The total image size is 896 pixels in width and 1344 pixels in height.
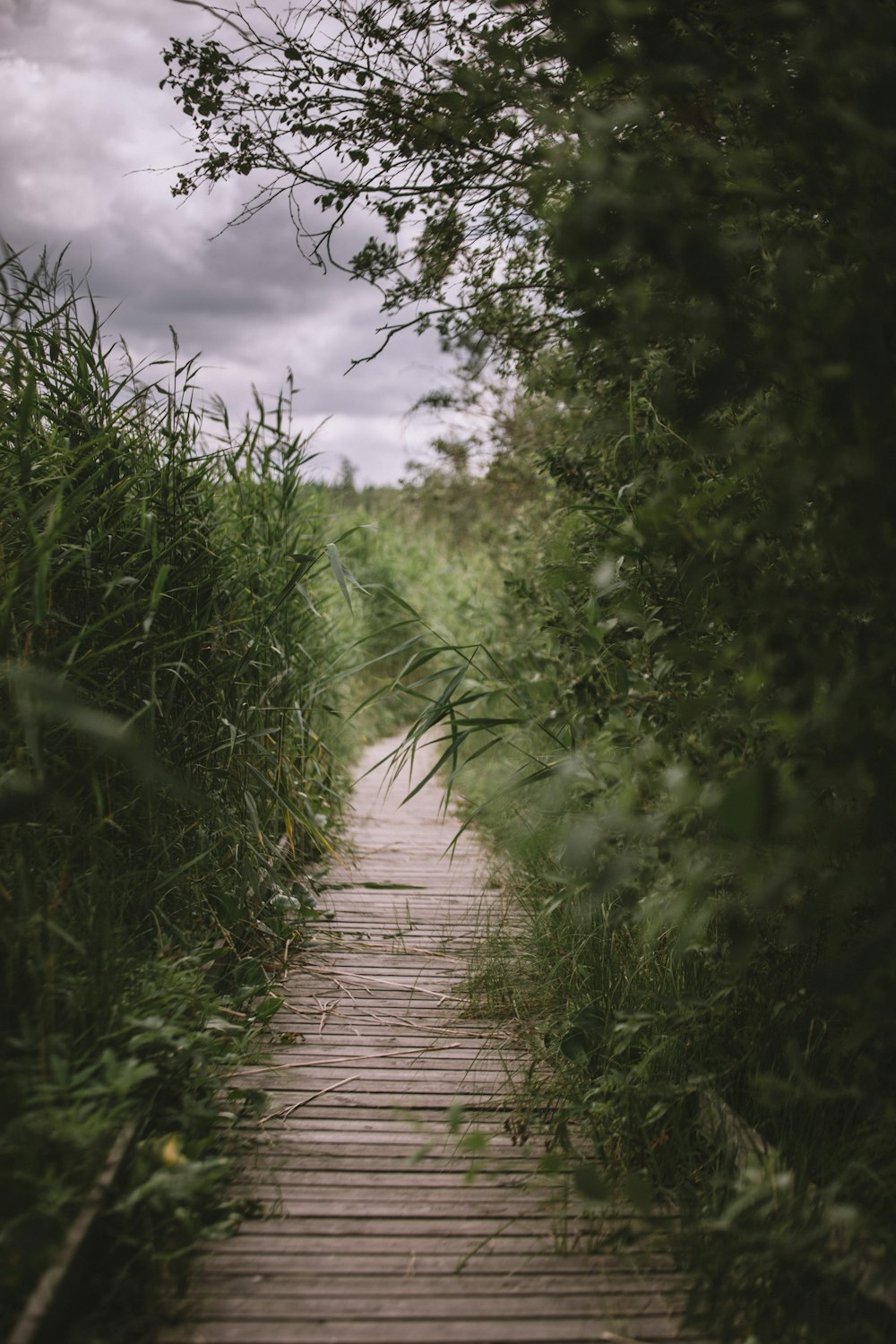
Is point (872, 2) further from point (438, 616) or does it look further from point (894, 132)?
point (438, 616)

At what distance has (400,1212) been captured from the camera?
212cm

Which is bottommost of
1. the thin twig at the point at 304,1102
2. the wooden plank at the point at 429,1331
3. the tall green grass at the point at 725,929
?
the wooden plank at the point at 429,1331

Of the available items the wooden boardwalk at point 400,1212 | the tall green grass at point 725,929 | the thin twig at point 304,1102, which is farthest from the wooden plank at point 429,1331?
the thin twig at point 304,1102

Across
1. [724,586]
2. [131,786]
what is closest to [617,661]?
[724,586]

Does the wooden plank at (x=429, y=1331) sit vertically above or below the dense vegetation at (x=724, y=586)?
below

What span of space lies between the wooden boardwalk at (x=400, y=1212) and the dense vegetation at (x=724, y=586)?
0.72ft

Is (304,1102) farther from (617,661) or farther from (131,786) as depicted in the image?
(617,661)

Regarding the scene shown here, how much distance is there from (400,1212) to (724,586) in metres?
1.60

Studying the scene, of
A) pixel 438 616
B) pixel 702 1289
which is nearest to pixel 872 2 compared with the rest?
pixel 702 1289

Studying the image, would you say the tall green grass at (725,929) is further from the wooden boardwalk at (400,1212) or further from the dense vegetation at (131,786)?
the dense vegetation at (131,786)

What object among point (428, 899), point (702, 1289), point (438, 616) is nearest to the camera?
point (702, 1289)

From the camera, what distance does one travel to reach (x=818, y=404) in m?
1.62

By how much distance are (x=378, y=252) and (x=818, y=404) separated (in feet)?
7.18

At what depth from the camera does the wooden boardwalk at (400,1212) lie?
1.78 meters
